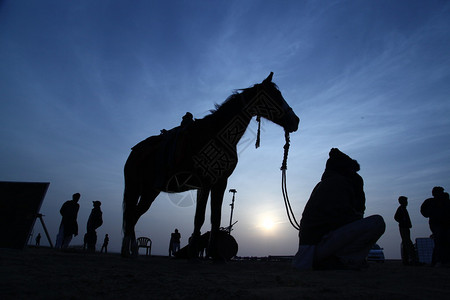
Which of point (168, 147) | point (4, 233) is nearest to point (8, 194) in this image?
point (4, 233)

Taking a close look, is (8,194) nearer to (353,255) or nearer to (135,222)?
(135,222)

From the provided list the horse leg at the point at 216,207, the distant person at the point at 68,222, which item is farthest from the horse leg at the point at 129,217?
the distant person at the point at 68,222

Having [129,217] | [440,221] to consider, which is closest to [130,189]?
[129,217]

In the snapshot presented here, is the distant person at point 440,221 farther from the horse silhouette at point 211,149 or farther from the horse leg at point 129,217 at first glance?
the horse leg at point 129,217

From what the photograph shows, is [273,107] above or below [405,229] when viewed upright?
above

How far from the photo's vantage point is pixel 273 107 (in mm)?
6516

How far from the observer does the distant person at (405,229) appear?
880cm

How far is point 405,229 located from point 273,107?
6283 mm

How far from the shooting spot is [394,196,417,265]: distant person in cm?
880

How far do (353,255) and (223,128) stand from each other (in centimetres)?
322

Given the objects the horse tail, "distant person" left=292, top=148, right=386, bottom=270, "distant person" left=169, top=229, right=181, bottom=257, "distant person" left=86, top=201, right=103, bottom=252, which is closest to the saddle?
the horse tail

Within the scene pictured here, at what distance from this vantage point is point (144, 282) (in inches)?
91.5

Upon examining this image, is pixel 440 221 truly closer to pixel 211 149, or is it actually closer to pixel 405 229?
pixel 405 229

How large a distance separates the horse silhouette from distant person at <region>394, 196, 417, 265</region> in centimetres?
529
